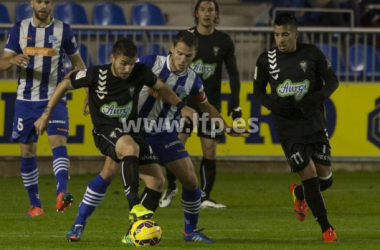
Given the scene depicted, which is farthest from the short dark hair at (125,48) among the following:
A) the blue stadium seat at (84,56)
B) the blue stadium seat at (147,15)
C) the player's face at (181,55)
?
the blue stadium seat at (147,15)

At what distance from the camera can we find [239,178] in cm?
1742

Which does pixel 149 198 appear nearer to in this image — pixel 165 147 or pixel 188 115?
pixel 165 147

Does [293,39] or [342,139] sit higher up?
[293,39]

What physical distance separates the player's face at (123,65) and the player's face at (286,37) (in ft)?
4.65

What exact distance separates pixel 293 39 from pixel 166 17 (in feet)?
35.7

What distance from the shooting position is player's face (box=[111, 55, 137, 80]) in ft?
31.5

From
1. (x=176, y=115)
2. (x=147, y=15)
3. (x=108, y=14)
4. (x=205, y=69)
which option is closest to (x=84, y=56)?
(x=108, y=14)

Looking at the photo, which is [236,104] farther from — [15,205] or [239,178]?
[239,178]

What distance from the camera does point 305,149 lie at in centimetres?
1038

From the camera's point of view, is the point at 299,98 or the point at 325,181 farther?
the point at 325,181

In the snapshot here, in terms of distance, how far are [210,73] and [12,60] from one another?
2.63m

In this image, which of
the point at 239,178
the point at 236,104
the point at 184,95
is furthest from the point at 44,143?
the point at 184,95

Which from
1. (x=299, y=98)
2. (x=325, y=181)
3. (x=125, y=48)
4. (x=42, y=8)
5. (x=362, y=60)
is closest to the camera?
(x=125, y=48)

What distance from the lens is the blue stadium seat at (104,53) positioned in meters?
17.3
